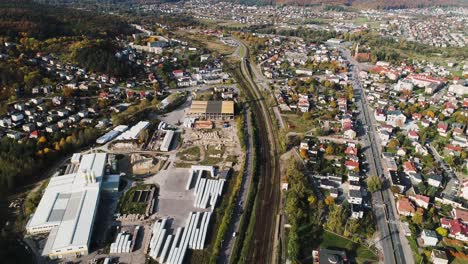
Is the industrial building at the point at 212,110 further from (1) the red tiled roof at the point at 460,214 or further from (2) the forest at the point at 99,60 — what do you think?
(1) the red tiled roof at the point at 460,214

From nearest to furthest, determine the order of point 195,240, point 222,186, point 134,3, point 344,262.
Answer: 1. point 344,262
2. point 195,240
3. point 222,186
4. point 134,3

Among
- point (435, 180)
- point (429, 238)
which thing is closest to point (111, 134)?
point (429, 238)

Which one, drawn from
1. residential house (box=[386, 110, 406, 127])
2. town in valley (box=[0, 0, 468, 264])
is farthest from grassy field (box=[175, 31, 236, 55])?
residential house (box=[386, 110, 406, 127])

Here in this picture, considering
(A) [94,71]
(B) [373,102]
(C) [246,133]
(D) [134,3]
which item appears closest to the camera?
(C) [246,133]

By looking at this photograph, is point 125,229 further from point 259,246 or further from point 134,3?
point 134,3

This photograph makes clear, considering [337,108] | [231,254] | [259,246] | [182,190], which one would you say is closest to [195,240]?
[231,254]
